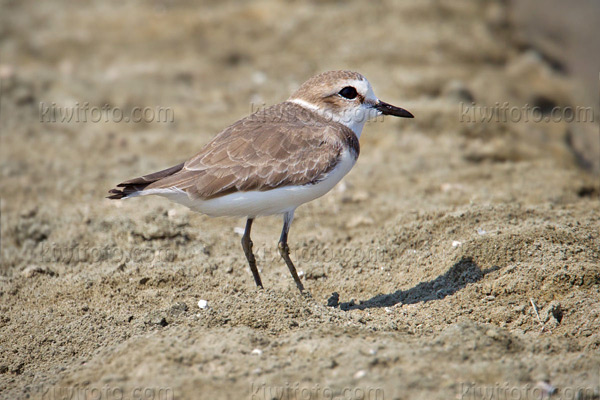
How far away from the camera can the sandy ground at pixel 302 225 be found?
13.3 feet

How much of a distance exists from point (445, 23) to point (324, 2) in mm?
2250

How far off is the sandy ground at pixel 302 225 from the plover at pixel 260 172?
2.51 ft

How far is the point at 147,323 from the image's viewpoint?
15.9ft

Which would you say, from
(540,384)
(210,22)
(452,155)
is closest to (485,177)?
(452,155)

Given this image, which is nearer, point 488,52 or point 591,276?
point 591,276

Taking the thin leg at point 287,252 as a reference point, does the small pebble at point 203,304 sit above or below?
below

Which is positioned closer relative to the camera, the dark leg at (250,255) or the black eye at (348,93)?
the dark leg at (250,255)

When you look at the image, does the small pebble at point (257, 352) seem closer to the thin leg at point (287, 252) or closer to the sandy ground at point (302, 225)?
the sandy ground at point (302, 225)

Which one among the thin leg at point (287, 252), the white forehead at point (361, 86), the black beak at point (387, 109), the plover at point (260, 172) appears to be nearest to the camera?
the plover at point (260, 172)

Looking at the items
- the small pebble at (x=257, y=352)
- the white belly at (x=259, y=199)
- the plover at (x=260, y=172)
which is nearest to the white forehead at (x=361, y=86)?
the plover at (x=260, y=172)

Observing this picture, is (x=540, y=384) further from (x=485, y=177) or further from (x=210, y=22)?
(x=210, y=22)

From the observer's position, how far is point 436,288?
5.35 metres

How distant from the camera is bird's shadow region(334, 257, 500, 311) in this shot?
5.28 meters

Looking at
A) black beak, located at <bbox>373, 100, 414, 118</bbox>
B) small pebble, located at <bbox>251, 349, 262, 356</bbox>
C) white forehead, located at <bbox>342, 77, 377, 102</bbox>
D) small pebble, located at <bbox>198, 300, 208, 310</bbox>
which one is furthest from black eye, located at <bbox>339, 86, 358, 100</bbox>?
small pebble, located at <bbox>251, 349, 262, 356</bbox>
